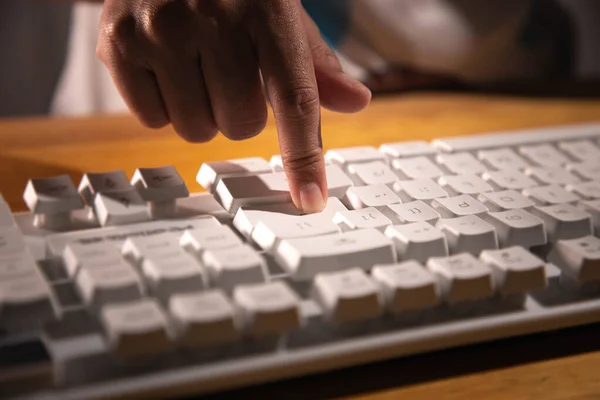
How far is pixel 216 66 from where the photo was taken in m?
0.58

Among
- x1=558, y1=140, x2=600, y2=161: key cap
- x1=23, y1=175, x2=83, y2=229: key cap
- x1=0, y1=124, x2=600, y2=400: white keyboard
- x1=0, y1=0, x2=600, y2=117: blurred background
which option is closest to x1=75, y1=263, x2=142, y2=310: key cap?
x1=0, y1=124, x2=600, y2=400: white keyboard

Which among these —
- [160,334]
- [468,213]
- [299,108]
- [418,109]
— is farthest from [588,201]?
[418,109]

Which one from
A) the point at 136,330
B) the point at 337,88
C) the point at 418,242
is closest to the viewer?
the point at 136,330

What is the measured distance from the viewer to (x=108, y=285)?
357 millimetres

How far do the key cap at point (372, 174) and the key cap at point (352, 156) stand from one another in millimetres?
11

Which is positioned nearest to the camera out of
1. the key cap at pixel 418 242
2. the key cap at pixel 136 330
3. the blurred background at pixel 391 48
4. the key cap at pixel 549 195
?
the key cap at pixel 136 330

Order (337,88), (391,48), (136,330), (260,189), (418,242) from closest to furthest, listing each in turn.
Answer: (136,330)
(418,242)
(260,189)
(337,88)
(391,48)

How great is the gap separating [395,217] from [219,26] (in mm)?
218

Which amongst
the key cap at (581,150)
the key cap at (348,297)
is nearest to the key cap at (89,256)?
the key cap at (348,297)

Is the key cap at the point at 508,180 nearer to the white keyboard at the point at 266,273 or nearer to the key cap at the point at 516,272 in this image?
the white keyboard at the point at 266,273

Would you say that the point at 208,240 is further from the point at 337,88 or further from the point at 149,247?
the point at 337,88

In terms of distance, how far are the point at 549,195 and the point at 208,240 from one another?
0.89ft

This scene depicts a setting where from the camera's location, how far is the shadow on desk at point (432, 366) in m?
0.36

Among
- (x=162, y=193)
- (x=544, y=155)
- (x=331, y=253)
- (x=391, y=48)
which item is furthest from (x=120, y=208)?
(x=391, y=48)
